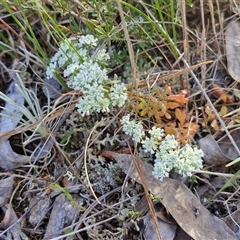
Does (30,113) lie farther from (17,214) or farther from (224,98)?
(224,98)

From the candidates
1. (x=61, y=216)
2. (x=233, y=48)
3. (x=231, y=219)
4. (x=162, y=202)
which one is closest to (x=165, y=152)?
(x=162, y=202)

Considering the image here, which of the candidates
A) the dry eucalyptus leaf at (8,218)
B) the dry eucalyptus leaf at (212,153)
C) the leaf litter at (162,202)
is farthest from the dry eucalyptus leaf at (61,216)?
the dry eucalyptus leaf at (212,153)

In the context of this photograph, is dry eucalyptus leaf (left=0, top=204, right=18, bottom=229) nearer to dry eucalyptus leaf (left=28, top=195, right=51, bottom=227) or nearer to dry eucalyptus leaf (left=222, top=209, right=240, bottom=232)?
dry eucalyptus leaf (left=28, top=195, right=51, bottom=227)

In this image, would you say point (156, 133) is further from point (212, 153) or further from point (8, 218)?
point (8, 218)

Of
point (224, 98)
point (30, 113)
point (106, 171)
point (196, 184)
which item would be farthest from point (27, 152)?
point (224, 98)

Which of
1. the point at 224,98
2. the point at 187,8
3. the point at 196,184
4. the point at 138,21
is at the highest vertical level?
the point at 138,21

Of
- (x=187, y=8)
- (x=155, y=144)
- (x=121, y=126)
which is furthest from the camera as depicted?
(x=187, y=8)

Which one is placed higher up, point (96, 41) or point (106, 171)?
point (96, 41)
